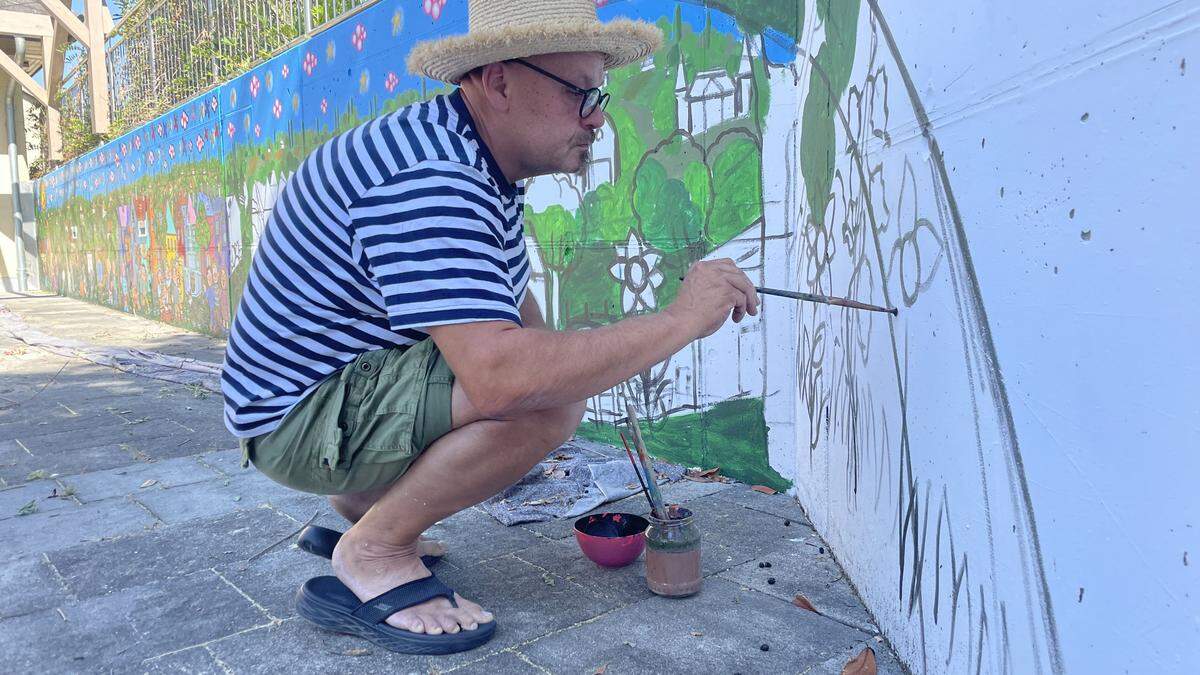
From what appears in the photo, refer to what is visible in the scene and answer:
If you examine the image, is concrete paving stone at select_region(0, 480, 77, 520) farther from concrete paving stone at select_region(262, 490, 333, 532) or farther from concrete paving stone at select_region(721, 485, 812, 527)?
concrete paving stone at select_region(721, 485, 812, 527)

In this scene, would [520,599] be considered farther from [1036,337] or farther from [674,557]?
[1036,337]

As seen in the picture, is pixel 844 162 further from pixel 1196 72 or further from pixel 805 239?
pixel 1196 72

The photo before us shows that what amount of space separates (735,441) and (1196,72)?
2622 mm

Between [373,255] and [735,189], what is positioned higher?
[735,189]

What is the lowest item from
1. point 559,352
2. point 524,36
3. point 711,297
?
point 559,352

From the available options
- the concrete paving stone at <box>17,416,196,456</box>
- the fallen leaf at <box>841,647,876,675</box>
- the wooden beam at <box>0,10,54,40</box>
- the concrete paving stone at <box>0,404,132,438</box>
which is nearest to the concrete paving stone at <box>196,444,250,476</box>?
the concrete paving stone at <box>17,416,196,456</box>

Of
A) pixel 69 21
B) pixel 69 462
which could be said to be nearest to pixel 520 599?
pixel 69 462

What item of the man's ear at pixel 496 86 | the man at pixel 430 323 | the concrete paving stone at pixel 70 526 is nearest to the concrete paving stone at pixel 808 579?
the man at pixel 430 323

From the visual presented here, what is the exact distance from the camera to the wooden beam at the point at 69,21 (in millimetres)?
14086

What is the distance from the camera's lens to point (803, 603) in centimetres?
229

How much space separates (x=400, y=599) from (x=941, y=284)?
147cm

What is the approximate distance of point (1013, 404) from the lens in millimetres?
1358

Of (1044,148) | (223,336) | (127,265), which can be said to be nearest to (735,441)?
(1044,148)

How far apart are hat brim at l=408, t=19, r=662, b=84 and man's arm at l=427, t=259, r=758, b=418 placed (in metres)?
0.64
